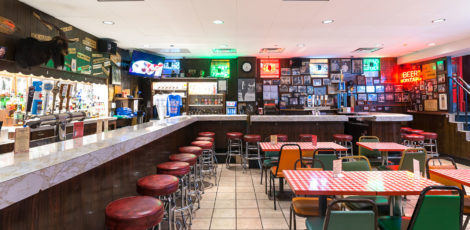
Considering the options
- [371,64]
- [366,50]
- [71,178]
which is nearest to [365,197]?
[71,178]

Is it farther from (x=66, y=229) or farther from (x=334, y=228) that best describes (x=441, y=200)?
(x=66, y=229)

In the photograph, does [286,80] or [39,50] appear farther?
[286,80]

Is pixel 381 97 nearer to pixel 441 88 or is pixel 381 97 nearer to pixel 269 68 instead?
pixel 441 88

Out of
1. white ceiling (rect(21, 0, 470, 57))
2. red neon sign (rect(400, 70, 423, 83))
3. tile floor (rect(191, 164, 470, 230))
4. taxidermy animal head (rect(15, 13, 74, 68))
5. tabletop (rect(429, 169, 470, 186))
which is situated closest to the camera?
tabletop (rect(429, 169, 470, 186))

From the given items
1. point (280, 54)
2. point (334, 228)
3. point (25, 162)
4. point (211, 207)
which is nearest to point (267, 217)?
point (211, 207)

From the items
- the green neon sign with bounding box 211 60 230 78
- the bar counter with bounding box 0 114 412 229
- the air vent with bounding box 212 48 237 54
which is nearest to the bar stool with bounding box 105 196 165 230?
the bar counter with bounding box 0 114 412 229

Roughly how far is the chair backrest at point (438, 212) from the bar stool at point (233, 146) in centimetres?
443

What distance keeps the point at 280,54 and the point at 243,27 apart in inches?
139

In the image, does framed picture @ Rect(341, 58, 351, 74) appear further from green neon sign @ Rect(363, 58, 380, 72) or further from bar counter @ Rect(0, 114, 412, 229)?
bar counter @ Rect(0, 114, 412, 229)

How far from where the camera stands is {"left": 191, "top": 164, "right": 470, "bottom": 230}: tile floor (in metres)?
3.27

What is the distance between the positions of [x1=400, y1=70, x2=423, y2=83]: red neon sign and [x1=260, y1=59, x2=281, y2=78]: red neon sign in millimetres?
4698

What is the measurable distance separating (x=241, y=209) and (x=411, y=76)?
8.98 m

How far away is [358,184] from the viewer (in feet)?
7.28

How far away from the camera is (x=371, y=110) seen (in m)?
9.91
